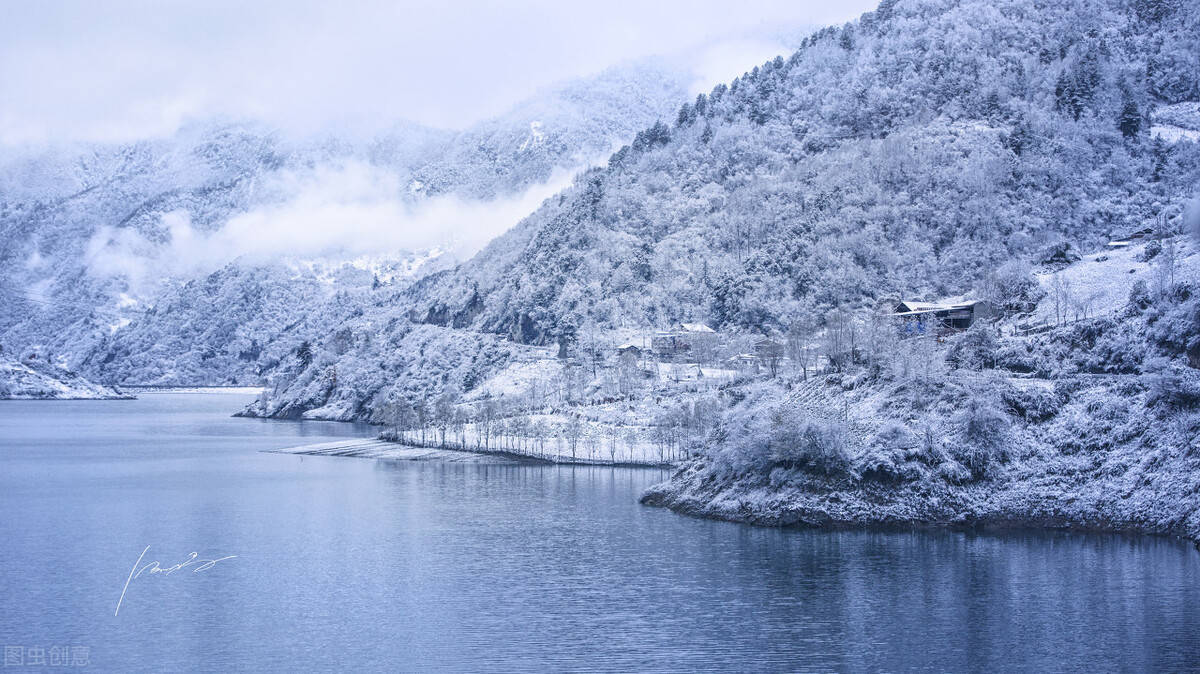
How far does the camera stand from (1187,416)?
7950 cm

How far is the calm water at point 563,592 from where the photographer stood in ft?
169

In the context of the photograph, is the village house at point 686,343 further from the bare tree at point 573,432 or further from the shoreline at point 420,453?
the shoreline at point 420,453

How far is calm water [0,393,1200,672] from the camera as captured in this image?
169ft

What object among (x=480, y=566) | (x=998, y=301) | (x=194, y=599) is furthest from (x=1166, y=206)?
(x=194, y=599)

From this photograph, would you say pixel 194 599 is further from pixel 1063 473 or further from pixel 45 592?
pixel 1063 473

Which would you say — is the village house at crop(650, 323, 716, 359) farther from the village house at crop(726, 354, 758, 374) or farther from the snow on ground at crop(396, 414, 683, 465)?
the snow on ground at crop(396, 414, 683, 465)

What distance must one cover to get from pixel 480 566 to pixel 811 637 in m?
26.0

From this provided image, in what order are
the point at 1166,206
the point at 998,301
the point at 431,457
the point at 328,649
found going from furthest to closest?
the point at 1166,206
the point at 431,457
the point at 998,301
the point at 328,649

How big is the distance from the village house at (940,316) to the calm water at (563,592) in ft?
176

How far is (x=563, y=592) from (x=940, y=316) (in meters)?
90.3

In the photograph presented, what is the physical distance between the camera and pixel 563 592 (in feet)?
209

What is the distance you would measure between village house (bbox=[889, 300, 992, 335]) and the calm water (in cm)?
5364
